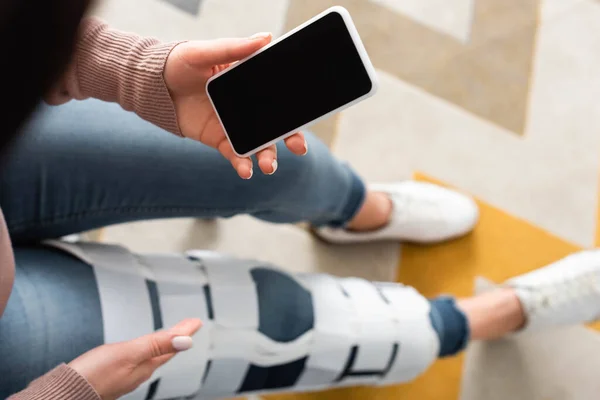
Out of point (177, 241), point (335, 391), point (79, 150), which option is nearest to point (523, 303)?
point (335, 391)

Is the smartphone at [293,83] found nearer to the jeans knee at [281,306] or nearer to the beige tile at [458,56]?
the jeans knee at [281,306]

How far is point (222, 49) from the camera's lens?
44 cm

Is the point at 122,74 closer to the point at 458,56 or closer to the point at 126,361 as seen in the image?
the point at 126,361

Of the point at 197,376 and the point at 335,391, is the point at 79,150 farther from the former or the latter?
the point at 335,391

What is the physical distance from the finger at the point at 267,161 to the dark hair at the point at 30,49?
0.83ft

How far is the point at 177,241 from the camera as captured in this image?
34.8 inches

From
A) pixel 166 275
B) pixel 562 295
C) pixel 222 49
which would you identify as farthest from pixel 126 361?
pixel 562 295

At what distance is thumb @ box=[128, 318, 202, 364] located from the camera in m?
0.45

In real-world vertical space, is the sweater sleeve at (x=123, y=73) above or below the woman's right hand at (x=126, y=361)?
above

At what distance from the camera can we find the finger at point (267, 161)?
17.8 inches

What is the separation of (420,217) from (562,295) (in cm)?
25

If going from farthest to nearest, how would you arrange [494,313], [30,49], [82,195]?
[494,313]
[82,195]
[30,49]

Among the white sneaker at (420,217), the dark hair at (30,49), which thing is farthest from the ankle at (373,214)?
the dark hair at (30,49)

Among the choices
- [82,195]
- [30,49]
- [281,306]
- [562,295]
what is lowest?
[562,295]
